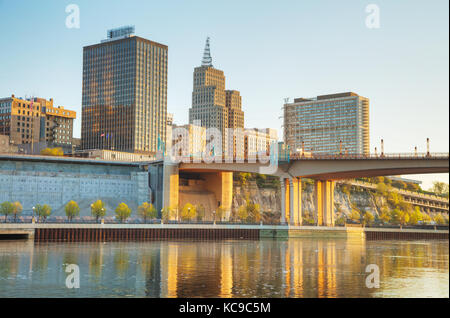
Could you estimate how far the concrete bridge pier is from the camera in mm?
125856

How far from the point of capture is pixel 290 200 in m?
127

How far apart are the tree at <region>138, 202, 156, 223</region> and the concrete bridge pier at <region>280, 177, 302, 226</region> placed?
85.7ft

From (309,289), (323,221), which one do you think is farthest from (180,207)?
(309,289)

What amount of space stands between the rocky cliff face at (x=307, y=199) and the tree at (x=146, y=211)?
1641 inches

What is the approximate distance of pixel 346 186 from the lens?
193625 millimetres

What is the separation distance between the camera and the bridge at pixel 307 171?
109556 millimetres

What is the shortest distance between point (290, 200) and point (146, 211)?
95.3 feet

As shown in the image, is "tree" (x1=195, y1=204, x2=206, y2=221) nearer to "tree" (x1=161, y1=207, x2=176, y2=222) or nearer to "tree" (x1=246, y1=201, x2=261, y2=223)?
"tree" (x1=161, y1=207, x2=176, y2=222)

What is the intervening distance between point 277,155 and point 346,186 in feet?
252

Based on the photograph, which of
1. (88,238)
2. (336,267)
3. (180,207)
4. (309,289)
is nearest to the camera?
(309,289)
